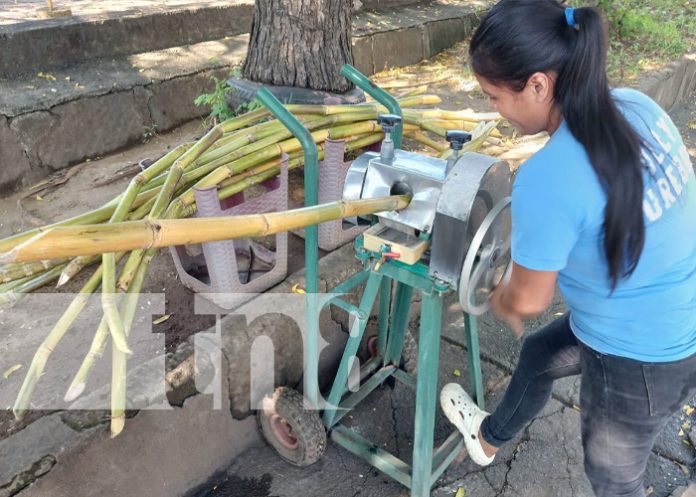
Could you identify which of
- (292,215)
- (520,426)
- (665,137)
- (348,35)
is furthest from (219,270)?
(348,35)

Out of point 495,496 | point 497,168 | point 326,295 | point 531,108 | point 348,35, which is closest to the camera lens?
point 531,108

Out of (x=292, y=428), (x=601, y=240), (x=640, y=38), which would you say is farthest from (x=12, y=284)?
(x=640, y=38)

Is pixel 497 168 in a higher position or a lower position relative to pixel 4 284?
higher

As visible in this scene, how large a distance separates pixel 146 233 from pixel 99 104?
10.3ft

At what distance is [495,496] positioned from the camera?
2.19 m

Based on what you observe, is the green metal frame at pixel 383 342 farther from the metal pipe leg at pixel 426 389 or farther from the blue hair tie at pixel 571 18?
the blue hair tie at pixel 571 18

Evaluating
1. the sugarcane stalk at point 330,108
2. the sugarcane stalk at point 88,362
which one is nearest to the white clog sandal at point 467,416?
the sugarcane stalk at point 88,362

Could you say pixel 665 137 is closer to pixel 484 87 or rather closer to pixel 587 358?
pixel 484 87

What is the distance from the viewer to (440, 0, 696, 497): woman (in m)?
1.27

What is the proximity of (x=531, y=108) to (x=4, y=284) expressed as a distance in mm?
2031

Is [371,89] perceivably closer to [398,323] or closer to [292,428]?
[398,323]

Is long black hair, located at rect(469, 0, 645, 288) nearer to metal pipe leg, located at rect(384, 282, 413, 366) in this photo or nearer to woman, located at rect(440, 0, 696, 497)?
woman, located at rect(440, 0, 696, 497)

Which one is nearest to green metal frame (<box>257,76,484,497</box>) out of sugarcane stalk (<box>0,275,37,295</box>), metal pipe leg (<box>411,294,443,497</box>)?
metal pipe leg (<box>411,294,443,497</box>)

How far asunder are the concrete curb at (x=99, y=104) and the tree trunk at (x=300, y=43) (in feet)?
3.23
